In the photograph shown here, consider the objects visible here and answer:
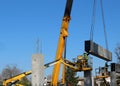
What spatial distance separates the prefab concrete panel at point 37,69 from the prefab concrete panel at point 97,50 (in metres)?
10.4

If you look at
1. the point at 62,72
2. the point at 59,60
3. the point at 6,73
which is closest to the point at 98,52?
the point at 59,60

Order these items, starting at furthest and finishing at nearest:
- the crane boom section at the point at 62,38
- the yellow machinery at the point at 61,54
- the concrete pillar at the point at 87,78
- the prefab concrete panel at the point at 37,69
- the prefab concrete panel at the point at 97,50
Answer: the crane boom section at the point at 62,38
the yellow machinery at the point at 61,54
the concrete pillar at the point at 87,78
the prefab concrete panel at the point at 97,50
the prefab concrete panel at the point at 37,69

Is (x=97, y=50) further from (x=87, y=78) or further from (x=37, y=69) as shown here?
(x=37, y=69)

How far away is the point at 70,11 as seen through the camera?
35.0 m

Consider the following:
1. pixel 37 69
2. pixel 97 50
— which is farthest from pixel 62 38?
pixel 37 69

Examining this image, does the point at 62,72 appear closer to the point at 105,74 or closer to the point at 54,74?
the point at 54,74

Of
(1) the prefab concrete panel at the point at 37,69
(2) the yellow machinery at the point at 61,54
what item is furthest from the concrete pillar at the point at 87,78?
(1) the prefab concrete panel at the point at 37,69

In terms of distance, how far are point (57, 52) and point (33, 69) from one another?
2168 centimetres

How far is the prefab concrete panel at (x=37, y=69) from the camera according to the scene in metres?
13.1

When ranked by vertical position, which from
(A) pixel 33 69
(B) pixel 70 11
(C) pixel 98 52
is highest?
(B) pixel 70 11

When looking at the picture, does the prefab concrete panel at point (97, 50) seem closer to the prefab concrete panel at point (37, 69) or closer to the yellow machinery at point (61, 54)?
the yellow machinery at point (61, 54)

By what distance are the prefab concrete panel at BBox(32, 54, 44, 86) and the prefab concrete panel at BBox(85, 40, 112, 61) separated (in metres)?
10.4

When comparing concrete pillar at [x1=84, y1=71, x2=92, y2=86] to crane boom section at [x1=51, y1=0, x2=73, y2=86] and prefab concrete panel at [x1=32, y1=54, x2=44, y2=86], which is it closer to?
crane boom section at [x1=51, y1=0, x2=73, y2=86]

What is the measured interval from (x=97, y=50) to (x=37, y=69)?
12.3m
